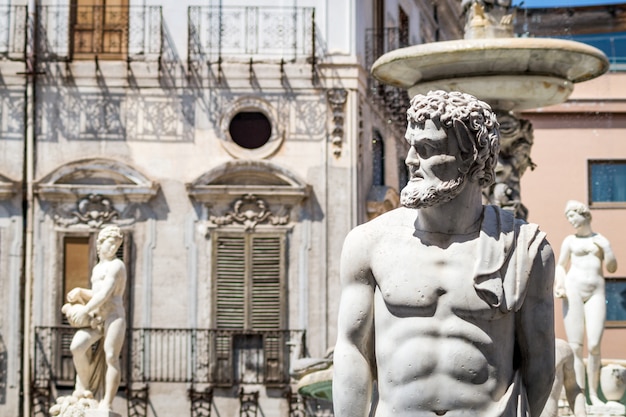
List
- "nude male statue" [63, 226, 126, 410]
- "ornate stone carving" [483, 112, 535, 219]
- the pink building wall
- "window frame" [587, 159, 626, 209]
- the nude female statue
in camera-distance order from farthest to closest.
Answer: the pink building wall → "window frame" [587, 159, 626, 209] → "nude male statue" [63, 226, 126, 410] → the nude female statue → "ornate stone carving" [483, 112, 535, 219]

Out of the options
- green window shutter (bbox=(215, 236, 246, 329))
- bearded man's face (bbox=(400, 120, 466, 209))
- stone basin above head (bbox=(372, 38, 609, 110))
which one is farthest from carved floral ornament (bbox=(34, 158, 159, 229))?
bearded man's face (bbox=(400, 120, 466, 209))

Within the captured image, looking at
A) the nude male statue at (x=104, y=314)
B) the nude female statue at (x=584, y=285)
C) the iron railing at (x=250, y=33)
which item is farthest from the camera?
the iron railing at (x=250, y=33)

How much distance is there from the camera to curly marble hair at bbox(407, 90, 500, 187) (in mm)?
5332

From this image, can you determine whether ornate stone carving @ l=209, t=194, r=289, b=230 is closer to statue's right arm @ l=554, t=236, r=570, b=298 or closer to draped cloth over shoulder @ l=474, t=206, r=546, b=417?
statue's right arm @ l=554, t=236, r=570, b=298

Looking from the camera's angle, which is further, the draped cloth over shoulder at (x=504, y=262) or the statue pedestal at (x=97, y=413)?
the statue pedestal at (x=97, y=413)

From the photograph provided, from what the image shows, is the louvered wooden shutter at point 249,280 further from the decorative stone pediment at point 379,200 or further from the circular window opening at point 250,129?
the decorative stone pediment at point 379,200

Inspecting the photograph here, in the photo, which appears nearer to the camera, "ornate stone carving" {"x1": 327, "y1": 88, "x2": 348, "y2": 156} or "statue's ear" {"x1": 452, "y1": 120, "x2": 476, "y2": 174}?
"statue's ear" {"x1": 452, "y1": 120, "x2": 476, "y2": 174}

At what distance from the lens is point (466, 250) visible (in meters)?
5.41

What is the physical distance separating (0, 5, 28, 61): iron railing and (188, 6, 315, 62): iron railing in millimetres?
2981

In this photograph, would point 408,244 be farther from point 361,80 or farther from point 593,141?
point 593,141

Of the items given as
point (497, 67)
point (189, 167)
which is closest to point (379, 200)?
point (189, 167)

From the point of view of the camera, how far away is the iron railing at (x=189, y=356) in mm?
28938

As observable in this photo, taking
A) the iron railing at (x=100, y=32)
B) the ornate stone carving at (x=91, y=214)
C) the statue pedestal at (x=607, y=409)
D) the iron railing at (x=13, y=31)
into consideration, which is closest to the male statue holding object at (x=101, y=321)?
the statue pedestal at (x=607, y=409)

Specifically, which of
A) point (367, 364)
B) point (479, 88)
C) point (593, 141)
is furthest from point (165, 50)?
point (367, 364)
